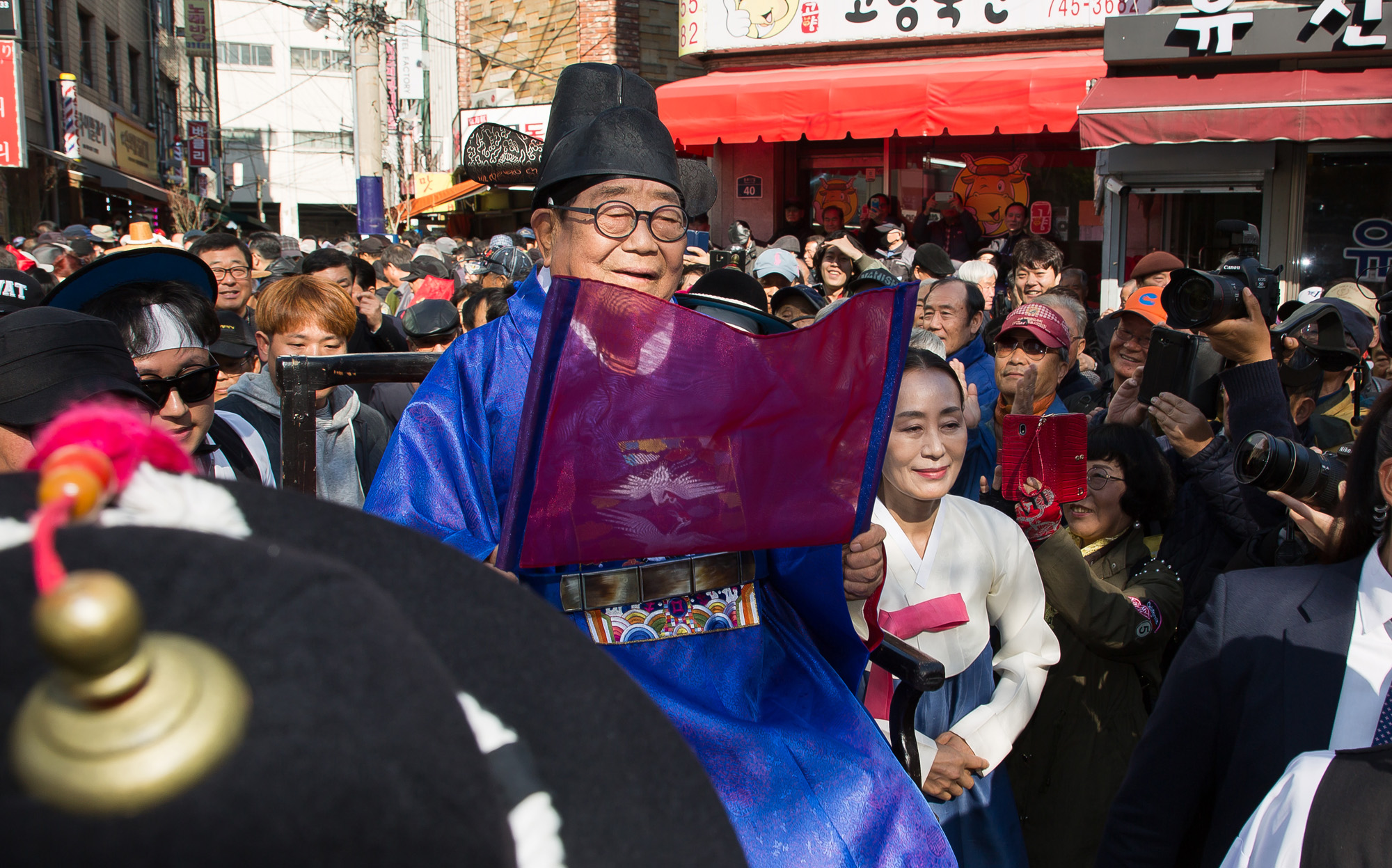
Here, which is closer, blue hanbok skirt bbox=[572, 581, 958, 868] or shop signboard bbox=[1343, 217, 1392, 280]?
blue hanbok skirt bbox=[572, 581, 958, 868]

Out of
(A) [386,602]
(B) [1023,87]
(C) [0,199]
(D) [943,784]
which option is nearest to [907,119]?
(B) [1023,87]

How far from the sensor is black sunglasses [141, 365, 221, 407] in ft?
7.73

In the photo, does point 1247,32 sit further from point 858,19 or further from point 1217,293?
point 1217,293

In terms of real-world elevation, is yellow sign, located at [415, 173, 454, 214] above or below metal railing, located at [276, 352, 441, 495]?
above

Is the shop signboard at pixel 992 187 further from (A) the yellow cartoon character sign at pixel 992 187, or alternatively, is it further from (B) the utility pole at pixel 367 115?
(B) the utility pole at pixel 367 115

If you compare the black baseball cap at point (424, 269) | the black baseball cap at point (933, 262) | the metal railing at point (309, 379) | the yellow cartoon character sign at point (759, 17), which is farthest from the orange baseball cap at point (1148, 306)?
the yellow cartoon character sign at point (759, 17)

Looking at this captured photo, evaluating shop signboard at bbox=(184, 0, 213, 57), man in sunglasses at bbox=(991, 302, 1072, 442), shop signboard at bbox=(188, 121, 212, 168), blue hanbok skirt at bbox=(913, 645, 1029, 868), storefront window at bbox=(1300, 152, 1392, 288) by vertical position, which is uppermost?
shop signboard at bbox=(184, 0, 213, 57)

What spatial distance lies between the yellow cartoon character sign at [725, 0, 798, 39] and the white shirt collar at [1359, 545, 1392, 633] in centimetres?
1233

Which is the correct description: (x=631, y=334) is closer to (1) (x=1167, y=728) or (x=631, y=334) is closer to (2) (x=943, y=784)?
(1) (x=1167, y=728)

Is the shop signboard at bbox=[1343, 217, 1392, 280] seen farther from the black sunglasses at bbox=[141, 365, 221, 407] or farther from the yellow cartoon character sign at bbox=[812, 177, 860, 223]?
the black sunglasses at bbox=[141, 365, 221, 407]

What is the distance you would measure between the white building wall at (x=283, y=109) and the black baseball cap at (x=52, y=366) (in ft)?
146

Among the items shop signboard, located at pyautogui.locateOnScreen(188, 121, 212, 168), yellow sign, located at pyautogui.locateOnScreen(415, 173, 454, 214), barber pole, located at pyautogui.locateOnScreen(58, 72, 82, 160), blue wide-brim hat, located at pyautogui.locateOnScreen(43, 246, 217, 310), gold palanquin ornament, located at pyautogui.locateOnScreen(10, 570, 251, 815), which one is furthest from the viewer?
shop signboard, located at pyautogui.locateOnScreen(188, 121, 212, 168)

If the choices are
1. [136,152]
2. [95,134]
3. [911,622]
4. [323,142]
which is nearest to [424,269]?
[911,622]

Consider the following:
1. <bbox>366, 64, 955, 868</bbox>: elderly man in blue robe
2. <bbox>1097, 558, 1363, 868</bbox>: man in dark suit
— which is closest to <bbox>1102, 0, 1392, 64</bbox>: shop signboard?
<bbox>366, 64, 955, 868</bbox>: elderly man in blue robe
